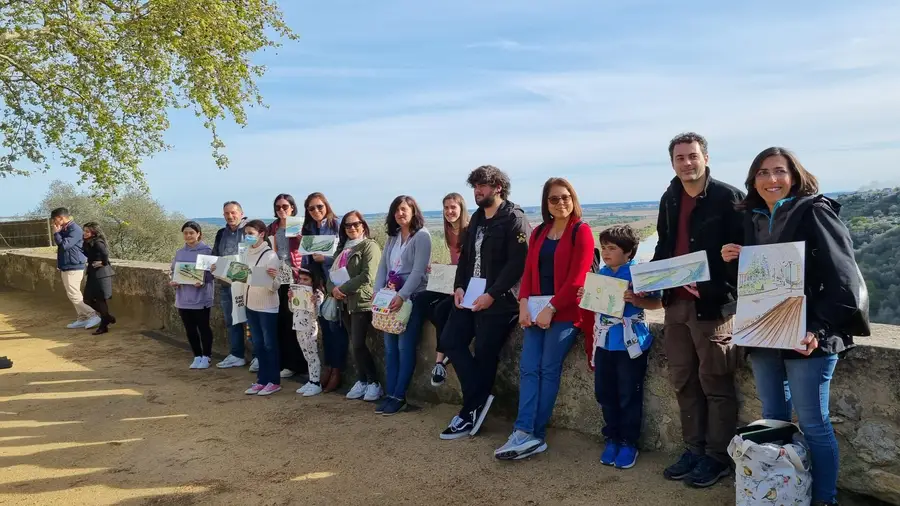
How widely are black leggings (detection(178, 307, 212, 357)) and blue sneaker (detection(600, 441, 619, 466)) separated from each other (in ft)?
15.9

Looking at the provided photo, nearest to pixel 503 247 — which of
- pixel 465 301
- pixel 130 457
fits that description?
pixel 465 301

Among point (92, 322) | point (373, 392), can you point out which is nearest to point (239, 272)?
point (373, 392)

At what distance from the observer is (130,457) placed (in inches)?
176

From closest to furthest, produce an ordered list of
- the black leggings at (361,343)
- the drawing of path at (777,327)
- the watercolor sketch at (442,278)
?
the drawing of path at (777,327)
the watercolor sketch at (442,278)
the black leggings at (361,343)

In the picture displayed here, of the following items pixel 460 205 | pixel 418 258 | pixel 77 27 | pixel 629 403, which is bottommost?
pixel 629 403

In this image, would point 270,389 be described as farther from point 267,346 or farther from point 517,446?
point 517,446

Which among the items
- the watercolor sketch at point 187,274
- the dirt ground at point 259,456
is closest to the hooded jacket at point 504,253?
the dirt ground at point 259,456

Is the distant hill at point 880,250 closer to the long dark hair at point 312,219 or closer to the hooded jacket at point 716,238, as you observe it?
the hooded jacket at point 716,238

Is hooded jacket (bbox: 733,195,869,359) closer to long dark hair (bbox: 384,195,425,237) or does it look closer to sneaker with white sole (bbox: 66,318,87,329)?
long dark hair (bbox: 384,195,425,237)

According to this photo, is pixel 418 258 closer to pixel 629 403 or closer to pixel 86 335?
pixel 629 403

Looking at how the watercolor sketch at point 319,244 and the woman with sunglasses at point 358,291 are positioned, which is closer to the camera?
the woman with sunglasses at point 358,291

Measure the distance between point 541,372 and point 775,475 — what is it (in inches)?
62.7

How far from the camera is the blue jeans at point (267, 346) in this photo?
591cm

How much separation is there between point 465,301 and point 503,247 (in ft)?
1.53
